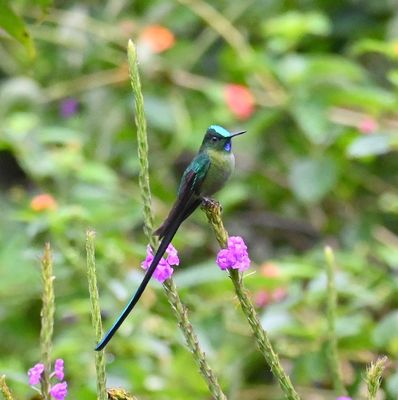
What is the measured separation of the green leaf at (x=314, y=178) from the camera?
300cm

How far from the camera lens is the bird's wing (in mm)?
965

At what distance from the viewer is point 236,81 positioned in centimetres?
336

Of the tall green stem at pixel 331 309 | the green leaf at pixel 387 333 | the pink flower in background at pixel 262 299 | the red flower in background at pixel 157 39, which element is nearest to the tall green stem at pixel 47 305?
the tall green stem at pixel 331 309

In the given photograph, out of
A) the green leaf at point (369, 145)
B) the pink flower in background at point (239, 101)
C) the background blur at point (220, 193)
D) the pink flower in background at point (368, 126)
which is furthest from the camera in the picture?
the pink flower in background at point (239, 101)

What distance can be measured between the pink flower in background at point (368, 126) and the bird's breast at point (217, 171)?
1.85 meters

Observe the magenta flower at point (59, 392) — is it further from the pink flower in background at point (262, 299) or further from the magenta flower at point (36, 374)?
the pink flower in background at point (262, 299)

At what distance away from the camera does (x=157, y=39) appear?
11.1 ft

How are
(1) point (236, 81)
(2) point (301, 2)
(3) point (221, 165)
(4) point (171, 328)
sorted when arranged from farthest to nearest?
(2) point (301, 2) → (1) point (236, 81) → (4) point (171, 328) → (3) point (221, 165)

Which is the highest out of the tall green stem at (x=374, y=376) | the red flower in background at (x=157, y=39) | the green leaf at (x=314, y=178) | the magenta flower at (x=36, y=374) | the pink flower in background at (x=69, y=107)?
the red flower in background at (x=157, y=39)

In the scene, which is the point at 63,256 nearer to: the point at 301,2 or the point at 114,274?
the point at 114,274

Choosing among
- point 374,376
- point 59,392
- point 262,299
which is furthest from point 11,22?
point 262,299

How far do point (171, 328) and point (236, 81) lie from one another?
110 centimetres

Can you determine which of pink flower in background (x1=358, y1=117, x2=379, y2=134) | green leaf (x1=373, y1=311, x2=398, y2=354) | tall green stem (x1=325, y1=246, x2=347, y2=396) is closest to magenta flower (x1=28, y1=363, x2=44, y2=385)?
tall green stem (x1=325, y1=246, x2=347, y2=396)

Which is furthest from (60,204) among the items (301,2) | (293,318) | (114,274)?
(301,2)
